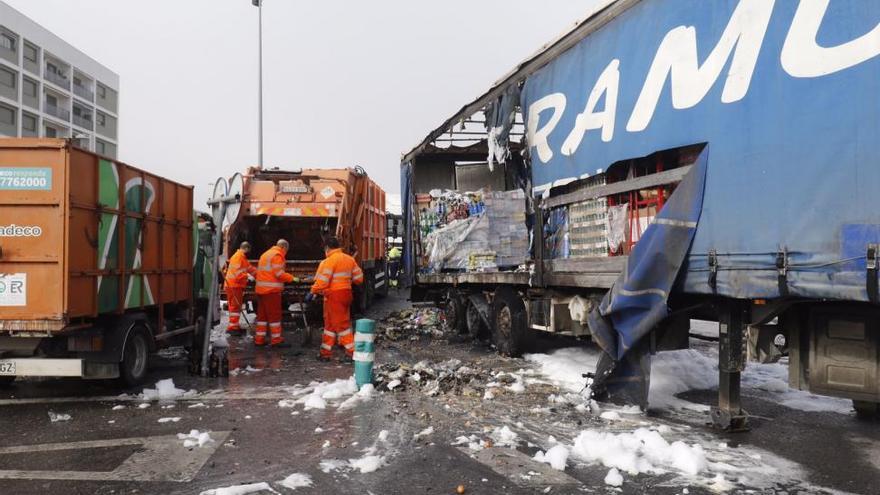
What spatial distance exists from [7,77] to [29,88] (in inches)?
96.3

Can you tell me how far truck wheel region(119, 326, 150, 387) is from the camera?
6.24 metres

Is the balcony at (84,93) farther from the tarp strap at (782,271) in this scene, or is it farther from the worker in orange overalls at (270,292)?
the tarp strap at (782,271)

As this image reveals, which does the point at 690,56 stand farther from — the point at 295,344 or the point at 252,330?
the point at 252,330

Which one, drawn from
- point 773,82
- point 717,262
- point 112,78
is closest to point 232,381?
point 717,262

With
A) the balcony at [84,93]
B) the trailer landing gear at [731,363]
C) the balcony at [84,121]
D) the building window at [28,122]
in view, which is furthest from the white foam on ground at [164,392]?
the balcony at [84,93]

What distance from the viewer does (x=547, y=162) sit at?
6.75 meters

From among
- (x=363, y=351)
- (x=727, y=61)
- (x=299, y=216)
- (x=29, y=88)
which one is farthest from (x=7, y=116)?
(x=727, y=61)

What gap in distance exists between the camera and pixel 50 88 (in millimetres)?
45344

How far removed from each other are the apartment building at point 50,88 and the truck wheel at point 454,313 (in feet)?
104

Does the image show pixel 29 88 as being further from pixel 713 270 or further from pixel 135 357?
pixel 713 270

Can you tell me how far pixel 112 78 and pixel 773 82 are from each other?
62.2 metres

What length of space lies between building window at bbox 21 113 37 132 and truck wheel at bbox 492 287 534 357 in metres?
45.6

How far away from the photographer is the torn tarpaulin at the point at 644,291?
4527 mm

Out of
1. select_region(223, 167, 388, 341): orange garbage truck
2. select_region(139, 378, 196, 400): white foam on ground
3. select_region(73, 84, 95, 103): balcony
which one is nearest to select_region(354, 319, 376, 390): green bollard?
select_region(139, 378, 196, 400): white foam on ground
